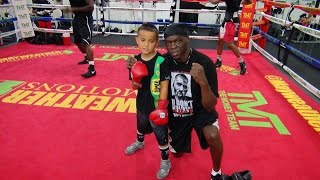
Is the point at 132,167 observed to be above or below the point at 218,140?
below

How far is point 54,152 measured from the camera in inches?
83.8

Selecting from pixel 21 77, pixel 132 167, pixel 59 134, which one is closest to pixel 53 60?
pixel 21 77

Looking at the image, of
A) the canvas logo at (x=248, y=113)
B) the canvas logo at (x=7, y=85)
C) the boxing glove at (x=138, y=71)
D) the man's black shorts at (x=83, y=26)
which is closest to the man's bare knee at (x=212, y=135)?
the boxing glove at (x=138, y=71)

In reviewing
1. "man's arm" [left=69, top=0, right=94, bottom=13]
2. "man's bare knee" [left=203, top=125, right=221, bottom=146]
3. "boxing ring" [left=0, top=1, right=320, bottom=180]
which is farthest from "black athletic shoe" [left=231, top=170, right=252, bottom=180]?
"man's arm" [left=69, top=0, right=94, bottom=13]

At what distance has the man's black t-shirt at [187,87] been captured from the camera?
1686 mm

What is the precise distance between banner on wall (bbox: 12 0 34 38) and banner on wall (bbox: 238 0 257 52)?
14.6ft

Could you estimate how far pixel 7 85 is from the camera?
352 cm

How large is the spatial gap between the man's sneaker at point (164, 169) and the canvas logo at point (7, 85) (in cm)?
237

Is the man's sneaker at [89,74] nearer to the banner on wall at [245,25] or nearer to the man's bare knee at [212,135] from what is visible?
the man's bare knee at [212,135]

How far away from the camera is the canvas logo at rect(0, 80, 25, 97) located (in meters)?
3.32

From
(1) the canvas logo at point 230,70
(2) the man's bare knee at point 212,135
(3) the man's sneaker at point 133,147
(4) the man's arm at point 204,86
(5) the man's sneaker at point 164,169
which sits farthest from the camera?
(1) the canvas logo at point 230,70

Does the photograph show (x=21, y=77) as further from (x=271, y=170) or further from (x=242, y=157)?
(x=271, y=170)

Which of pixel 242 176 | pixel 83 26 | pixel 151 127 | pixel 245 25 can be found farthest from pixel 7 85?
pixel 245 25

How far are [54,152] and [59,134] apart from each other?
289 mm
